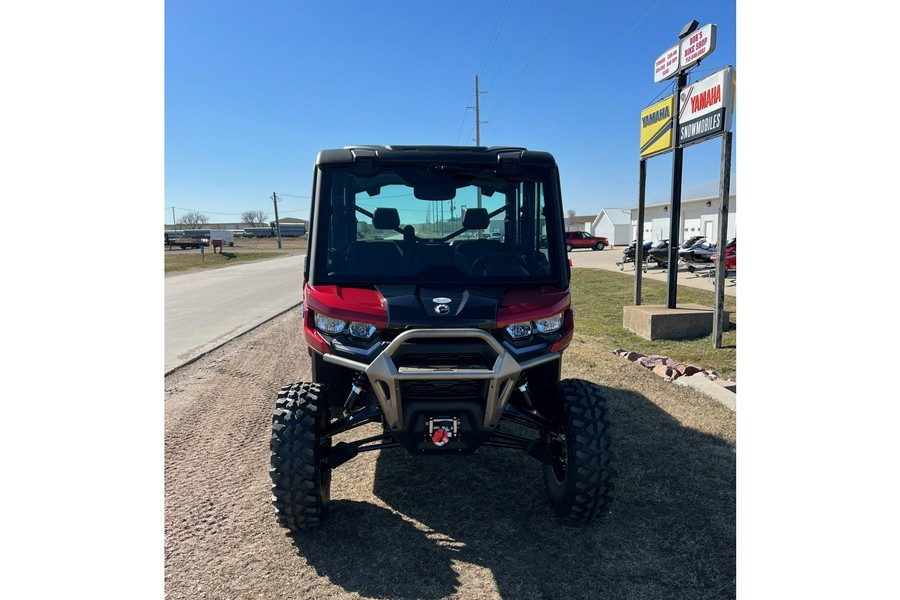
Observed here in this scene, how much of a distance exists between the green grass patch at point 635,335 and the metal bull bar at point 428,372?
4.93 m

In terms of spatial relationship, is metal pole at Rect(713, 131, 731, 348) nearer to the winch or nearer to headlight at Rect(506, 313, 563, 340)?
headlight at Rect(506, 313, 563, 340)

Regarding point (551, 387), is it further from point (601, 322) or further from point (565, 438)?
point (601, 322)

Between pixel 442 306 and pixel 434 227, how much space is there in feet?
2.95

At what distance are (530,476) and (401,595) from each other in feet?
5.21

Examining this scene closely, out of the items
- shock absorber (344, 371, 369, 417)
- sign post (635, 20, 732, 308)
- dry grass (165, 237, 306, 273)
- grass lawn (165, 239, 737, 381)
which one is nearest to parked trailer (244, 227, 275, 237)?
dry grass (165, 237, 306, 273)

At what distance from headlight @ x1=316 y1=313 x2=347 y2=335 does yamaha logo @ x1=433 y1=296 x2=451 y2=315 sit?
54cm

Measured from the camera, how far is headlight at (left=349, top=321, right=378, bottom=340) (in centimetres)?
321

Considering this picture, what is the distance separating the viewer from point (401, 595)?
2922mm

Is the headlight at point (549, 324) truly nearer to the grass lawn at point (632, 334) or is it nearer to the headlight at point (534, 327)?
the headlight at point (534, 327)

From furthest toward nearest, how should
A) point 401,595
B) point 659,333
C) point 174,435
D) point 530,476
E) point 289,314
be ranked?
point 289,314 → point 659,333 → point 174,435 → point 530,476 → point 401,595

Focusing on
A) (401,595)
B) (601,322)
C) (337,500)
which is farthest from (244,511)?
(601,322)

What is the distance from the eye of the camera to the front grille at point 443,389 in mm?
3254

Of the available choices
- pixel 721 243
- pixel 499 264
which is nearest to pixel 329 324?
pixel 499 264

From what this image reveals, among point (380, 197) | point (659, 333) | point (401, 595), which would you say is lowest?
point (401, 595)
